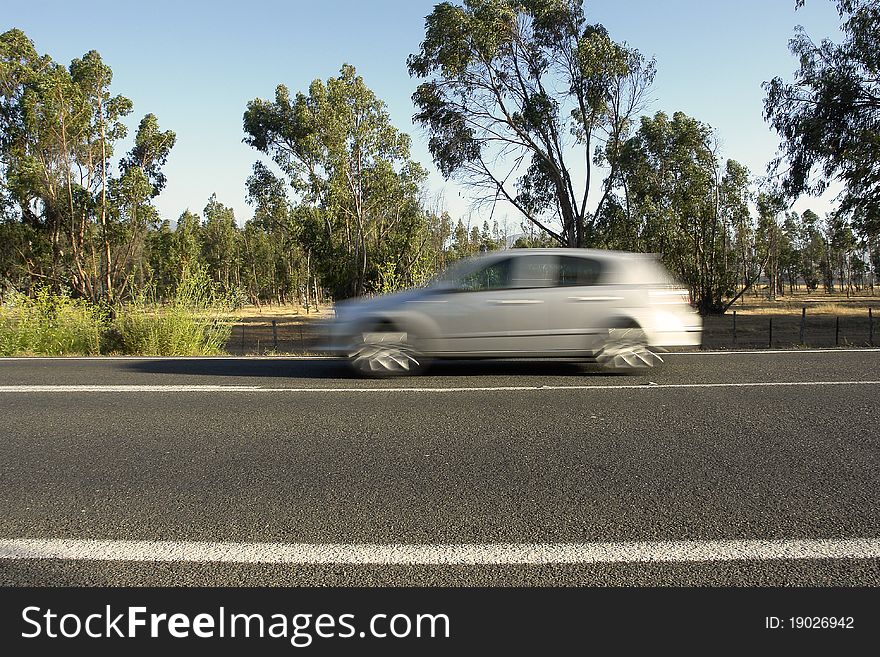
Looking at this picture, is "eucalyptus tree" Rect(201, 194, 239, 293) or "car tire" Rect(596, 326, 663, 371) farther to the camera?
"eucalyptus tree" Rect(201, 194, 239, 293)

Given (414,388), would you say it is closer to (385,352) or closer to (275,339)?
(385,352)

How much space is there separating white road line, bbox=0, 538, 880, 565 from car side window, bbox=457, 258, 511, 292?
5.60 meters

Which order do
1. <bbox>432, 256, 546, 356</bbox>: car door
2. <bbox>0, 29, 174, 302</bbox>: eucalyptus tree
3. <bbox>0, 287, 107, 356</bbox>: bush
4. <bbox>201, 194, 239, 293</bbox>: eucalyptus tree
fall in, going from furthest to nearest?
<bbox>201, 194, 239, 293</bbox>: eucalyptus tree < <bbox>0, 29, 174, 302</bbox>: eucalyptus tree < <bbox>0, 287, 107, 356</bbox>: bush < <bbox>432, 256, 546, 356</bbox>: car door

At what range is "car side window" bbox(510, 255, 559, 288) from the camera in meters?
8.48

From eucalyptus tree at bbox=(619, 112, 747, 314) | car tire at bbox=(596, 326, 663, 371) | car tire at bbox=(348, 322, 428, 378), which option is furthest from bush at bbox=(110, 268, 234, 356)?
eucalyptus tree at bbox=(619, 112, 747, 314)

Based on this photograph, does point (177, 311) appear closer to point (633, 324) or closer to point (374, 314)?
point (374, 314)

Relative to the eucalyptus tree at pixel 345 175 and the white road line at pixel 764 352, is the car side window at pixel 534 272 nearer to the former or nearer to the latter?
the white road line at pixel 764 352

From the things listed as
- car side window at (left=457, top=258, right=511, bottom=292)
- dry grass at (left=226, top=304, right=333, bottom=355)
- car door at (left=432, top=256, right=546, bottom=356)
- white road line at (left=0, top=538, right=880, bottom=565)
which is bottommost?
white road line at (left=0, top=538, right=880, bottom=565)

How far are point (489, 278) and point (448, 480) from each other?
474cm

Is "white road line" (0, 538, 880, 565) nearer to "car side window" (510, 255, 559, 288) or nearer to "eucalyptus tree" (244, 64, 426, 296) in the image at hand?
"car side window" (510, 255, 559, 288)

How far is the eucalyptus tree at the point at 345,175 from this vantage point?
36.4 meters

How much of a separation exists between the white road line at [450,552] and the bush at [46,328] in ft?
33.1

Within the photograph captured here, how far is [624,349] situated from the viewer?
336 inches

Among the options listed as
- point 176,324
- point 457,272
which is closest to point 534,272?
point 457,272
